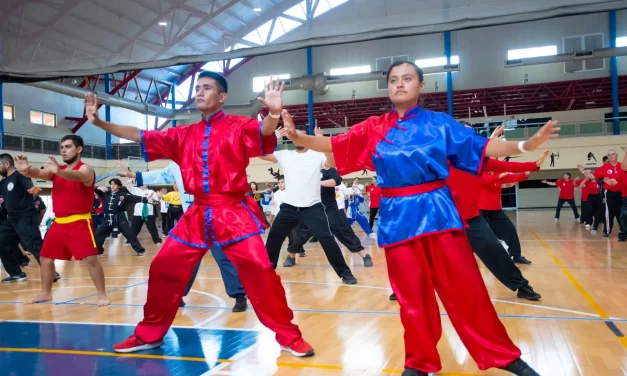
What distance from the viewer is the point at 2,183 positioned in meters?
7.55

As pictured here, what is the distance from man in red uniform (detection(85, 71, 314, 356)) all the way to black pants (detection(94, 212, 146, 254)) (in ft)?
23.5

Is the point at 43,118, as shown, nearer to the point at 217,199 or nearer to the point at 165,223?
the point at 165,223

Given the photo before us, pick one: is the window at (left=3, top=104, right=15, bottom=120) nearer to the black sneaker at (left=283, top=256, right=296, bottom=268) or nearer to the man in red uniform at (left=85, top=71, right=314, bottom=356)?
the black sneaker at (left=283, top=256, right=296, bottom=268)

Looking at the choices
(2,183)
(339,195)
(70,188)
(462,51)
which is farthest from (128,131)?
(462,51)

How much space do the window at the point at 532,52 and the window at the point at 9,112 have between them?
24.3 meters

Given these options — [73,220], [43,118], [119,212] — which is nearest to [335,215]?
[73,220]

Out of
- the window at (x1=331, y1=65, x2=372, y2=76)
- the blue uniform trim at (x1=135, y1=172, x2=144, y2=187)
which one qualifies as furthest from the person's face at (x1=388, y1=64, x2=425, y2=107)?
the window at (x1=331, y1=65, x2=372, y2=76)

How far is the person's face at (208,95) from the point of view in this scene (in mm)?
3692

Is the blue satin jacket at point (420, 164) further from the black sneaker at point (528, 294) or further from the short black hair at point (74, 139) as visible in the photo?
the short black hair at point (74, 139)

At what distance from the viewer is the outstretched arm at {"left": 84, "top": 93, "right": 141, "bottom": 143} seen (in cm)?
360

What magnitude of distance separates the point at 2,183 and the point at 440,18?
908cm

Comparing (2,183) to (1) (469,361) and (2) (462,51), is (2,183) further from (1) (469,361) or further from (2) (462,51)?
(2) (462,51)

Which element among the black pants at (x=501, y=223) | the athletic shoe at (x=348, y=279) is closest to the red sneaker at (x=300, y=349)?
the athletic shoe at (x=348, y=279)

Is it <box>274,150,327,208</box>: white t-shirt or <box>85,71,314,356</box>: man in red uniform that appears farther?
<box>274,150,327,208</box>: white t-shirt
